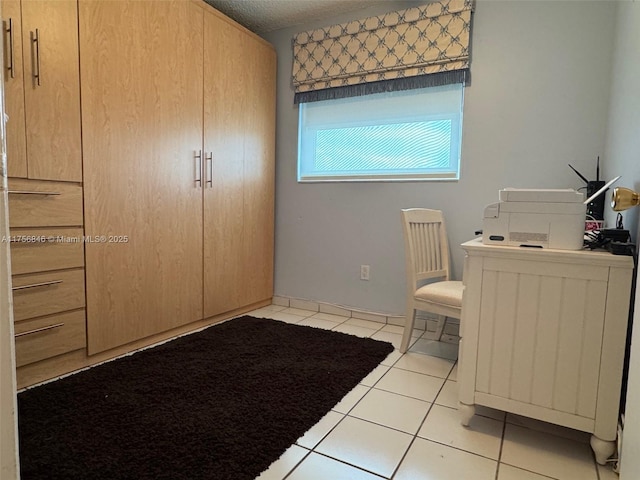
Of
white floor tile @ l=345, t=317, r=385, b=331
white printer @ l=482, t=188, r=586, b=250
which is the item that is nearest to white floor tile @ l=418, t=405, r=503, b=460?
white printer @ l=482, t=188, r=586, b=250

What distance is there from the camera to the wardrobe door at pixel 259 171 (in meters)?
2.89

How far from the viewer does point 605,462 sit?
1307mm

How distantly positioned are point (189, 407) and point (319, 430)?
0.56 metres

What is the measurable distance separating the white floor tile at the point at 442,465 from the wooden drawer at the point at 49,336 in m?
1.63

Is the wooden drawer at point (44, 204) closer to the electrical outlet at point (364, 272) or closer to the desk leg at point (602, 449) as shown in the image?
the electrical outlet at point (364, 272)

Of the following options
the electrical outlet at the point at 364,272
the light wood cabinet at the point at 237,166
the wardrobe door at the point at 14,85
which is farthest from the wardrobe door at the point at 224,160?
the wardrobe door at the point at 14,85

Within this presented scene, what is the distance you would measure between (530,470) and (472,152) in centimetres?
183

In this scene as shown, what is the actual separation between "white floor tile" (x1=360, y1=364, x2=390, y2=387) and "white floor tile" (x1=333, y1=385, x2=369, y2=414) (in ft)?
0.16

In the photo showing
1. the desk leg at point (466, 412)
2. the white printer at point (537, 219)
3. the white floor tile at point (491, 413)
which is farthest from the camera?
the white floor tile at point (491, 413)

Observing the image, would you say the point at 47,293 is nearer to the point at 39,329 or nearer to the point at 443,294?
the point at 39,329

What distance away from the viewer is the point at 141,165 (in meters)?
2.14

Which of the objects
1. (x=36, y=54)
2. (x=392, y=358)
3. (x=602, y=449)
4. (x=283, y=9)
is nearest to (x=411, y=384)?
(x=392, y=358)

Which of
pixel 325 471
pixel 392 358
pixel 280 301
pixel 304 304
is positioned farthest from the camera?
pixel 280 301

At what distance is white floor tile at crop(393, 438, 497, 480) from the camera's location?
124 cm
